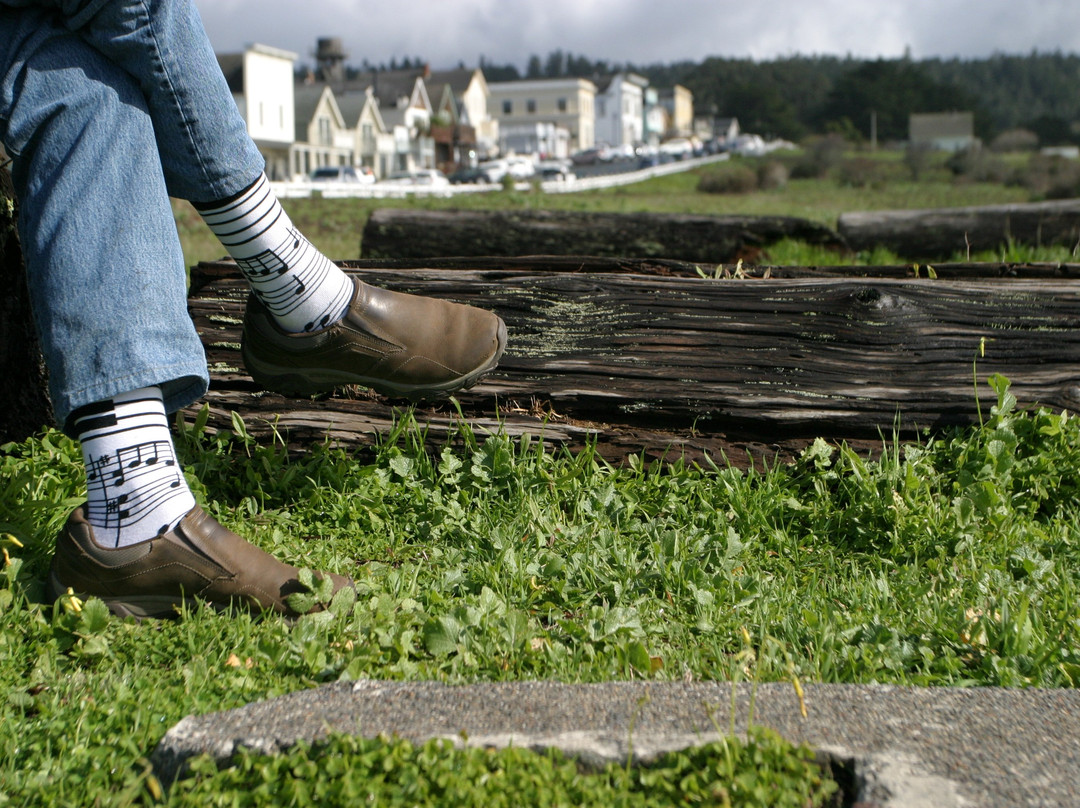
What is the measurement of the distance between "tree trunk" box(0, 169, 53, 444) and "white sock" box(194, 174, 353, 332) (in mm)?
1059

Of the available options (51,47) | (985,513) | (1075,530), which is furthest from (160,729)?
(1075,530)

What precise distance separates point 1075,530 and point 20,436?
3213 millimetres

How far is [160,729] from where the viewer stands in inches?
66.1

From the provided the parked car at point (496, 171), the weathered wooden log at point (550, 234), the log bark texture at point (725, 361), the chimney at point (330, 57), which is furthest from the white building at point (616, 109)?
the log bark texture at point (725, 361)

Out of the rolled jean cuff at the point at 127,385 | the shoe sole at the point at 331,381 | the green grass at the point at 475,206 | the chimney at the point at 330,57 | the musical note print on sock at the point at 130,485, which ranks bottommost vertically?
the musical note print on sock at the point at 130,485

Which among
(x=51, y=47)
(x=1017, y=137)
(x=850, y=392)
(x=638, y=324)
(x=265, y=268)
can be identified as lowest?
(x=850, y=392)

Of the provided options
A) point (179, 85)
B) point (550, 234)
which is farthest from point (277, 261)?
point (550, 234)

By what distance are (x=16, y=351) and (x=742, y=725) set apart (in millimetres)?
2607

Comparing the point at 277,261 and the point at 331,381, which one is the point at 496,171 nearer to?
the point at 331,381

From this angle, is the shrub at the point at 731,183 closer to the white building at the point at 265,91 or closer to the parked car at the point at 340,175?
the parked car at the point at 340,175

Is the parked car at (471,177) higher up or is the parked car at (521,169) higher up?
the parked car at (521,169)

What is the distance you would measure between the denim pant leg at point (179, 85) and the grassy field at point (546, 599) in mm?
960

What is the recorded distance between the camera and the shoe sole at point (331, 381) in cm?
254

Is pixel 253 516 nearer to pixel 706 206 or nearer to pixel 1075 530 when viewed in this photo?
pixel 1075 530
